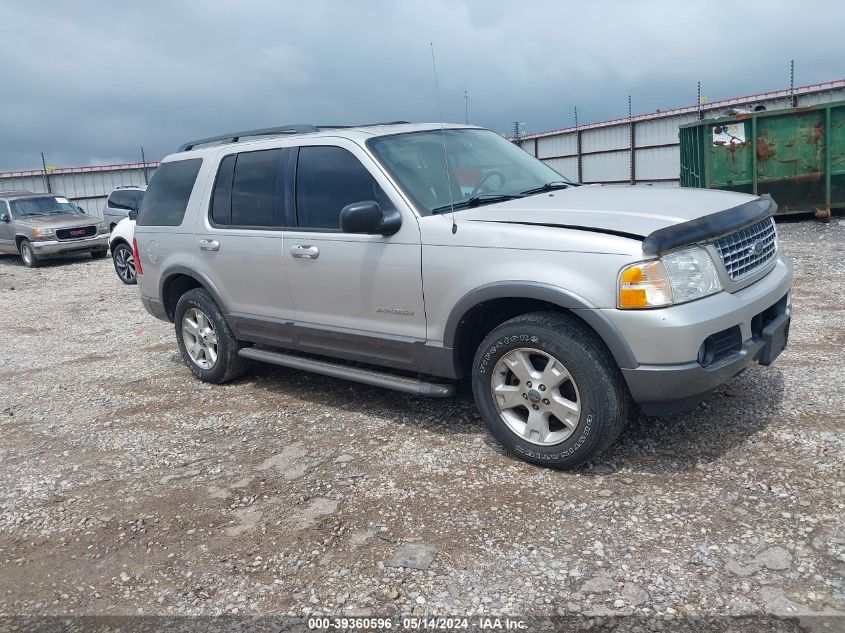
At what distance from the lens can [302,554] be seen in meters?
3.35

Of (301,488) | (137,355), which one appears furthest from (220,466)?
(137,355)

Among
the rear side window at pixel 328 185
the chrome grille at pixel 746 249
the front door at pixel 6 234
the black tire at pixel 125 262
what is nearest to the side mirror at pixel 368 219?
the rear side window at pixel 328 185

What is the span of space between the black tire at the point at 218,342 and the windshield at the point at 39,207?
1376 cm

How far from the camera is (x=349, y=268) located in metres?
4.61

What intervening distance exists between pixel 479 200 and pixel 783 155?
34.7 ft

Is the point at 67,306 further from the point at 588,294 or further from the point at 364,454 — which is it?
the point at 588,294

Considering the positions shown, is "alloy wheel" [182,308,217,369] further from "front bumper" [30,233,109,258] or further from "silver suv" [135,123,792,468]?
"front bumper" [30,233,109,258]

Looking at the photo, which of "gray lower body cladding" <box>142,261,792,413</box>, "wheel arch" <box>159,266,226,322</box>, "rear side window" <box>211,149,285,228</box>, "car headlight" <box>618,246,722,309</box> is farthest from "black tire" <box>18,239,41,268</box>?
"car headlight" <box>618,246,722,309</box>

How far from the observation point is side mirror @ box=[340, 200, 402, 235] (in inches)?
163

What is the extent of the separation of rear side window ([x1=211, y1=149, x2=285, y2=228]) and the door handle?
0.26 metres

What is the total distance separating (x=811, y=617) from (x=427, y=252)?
2.55m

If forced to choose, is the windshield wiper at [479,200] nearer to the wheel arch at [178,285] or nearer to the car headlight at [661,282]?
the car headlight at [661,282]

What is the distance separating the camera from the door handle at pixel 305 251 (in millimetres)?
4789

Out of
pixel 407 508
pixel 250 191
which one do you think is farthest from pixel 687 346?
pixel 250 191
